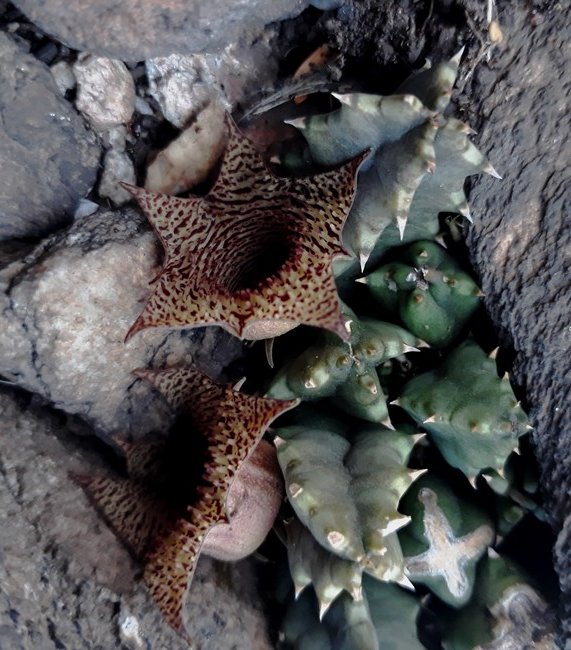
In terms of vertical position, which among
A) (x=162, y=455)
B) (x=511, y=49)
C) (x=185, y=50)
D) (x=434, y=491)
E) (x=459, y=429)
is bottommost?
(x=162, y=455)

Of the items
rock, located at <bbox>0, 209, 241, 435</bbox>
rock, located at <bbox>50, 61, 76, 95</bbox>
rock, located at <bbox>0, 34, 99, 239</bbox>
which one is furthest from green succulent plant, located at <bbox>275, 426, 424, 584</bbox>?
rock, located at <bbox>50, 61, 76, 95</bbox>

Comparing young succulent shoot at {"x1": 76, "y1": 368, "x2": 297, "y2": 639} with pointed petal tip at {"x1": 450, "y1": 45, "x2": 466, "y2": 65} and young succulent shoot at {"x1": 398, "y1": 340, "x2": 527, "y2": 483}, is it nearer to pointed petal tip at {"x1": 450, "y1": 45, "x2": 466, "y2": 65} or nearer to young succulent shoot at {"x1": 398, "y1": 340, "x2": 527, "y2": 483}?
young succulent shoot at {"x1": 398, "y1": 340, "x2": 527, "y2": 483}

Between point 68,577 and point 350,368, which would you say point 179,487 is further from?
point 350,368

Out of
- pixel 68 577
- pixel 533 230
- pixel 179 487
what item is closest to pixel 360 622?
pixel 179 487

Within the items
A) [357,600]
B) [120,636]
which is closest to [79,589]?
[120,636]

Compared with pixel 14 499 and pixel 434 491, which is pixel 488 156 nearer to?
pixel 434 491
